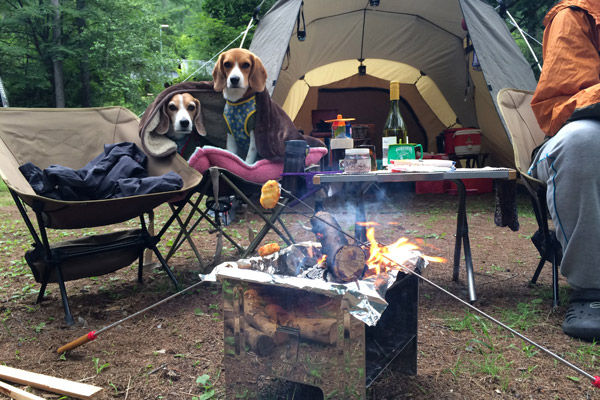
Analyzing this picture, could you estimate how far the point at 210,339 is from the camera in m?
1.82

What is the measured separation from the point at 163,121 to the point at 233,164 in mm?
570

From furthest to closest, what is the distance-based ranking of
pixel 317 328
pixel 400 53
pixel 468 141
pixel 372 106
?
pixel 372 106, pixel 400 53, pixel 468 141, pixel 317 328

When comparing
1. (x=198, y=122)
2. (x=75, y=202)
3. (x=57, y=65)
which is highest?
(x=57, y=65)

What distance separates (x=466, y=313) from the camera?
6.66 feet

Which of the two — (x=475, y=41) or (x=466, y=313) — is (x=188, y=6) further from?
(x=466, y=313)

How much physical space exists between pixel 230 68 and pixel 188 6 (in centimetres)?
1564

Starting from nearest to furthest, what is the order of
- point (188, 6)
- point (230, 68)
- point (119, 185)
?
point (119, 185), point (230, 68), point (188, 6)

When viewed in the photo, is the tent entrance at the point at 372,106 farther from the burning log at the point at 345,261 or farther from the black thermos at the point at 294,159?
the burning log at the point at 345,261

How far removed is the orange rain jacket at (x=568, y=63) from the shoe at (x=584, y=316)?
716 millimetres

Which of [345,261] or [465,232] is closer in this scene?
[345,261]

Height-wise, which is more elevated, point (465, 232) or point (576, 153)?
point (576, 153)

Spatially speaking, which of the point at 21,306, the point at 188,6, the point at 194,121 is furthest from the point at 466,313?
the point at 188,6

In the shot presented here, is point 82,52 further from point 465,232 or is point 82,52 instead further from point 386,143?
point 465,232

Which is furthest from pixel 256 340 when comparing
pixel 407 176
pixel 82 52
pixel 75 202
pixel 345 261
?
pixel 82 52
